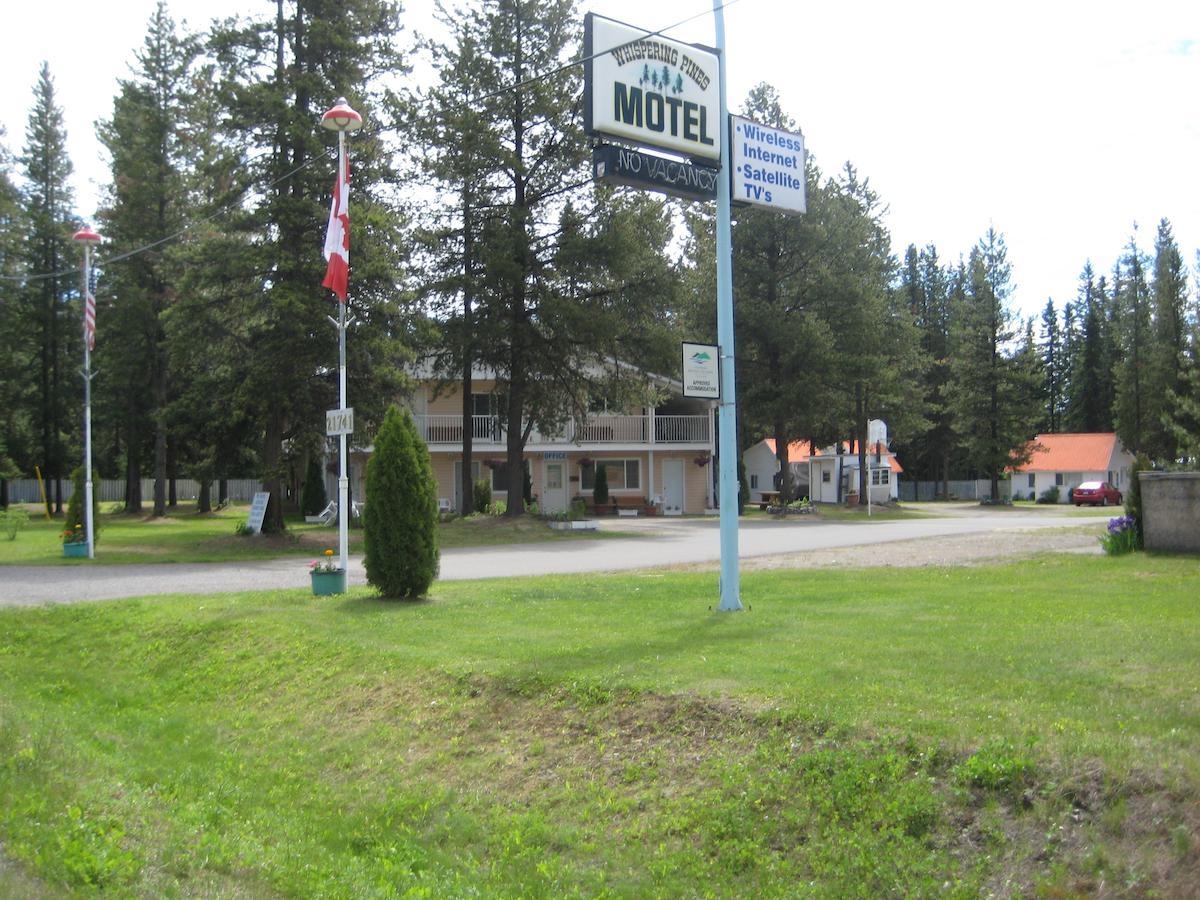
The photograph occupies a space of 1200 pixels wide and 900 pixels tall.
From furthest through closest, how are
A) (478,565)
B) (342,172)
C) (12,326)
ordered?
(12,326)
(478,565)
(342,172)

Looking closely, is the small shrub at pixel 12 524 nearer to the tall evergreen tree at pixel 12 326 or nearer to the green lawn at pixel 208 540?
the green lawn at pixel 208 540

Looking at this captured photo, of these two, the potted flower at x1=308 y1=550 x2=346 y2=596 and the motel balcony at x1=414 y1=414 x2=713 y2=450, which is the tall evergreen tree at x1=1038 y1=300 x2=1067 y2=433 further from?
the potted flower at x1=308 y1=550 x2=346 y2=596

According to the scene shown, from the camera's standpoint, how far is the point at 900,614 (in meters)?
10.4

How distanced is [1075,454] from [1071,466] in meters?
1.67

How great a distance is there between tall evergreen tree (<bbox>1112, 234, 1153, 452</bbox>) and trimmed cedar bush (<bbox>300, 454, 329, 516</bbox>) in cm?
4965

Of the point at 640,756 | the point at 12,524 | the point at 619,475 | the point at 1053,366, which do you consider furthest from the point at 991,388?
the point at 640,756

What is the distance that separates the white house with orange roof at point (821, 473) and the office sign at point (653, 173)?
48063mm

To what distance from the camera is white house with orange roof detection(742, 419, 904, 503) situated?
202 ft

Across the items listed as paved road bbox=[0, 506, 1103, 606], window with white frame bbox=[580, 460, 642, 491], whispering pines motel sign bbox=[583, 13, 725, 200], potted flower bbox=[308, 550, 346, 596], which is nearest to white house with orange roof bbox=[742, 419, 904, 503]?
window with white frame bbox=[580, 460, 642, 491]

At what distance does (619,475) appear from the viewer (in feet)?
154

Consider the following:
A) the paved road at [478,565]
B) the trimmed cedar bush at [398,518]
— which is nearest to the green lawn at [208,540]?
the paved road at [478,565]

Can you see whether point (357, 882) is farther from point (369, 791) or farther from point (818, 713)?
point (818, 713)

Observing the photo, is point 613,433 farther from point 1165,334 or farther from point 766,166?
point 1165,334

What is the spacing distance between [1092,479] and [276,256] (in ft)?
199
